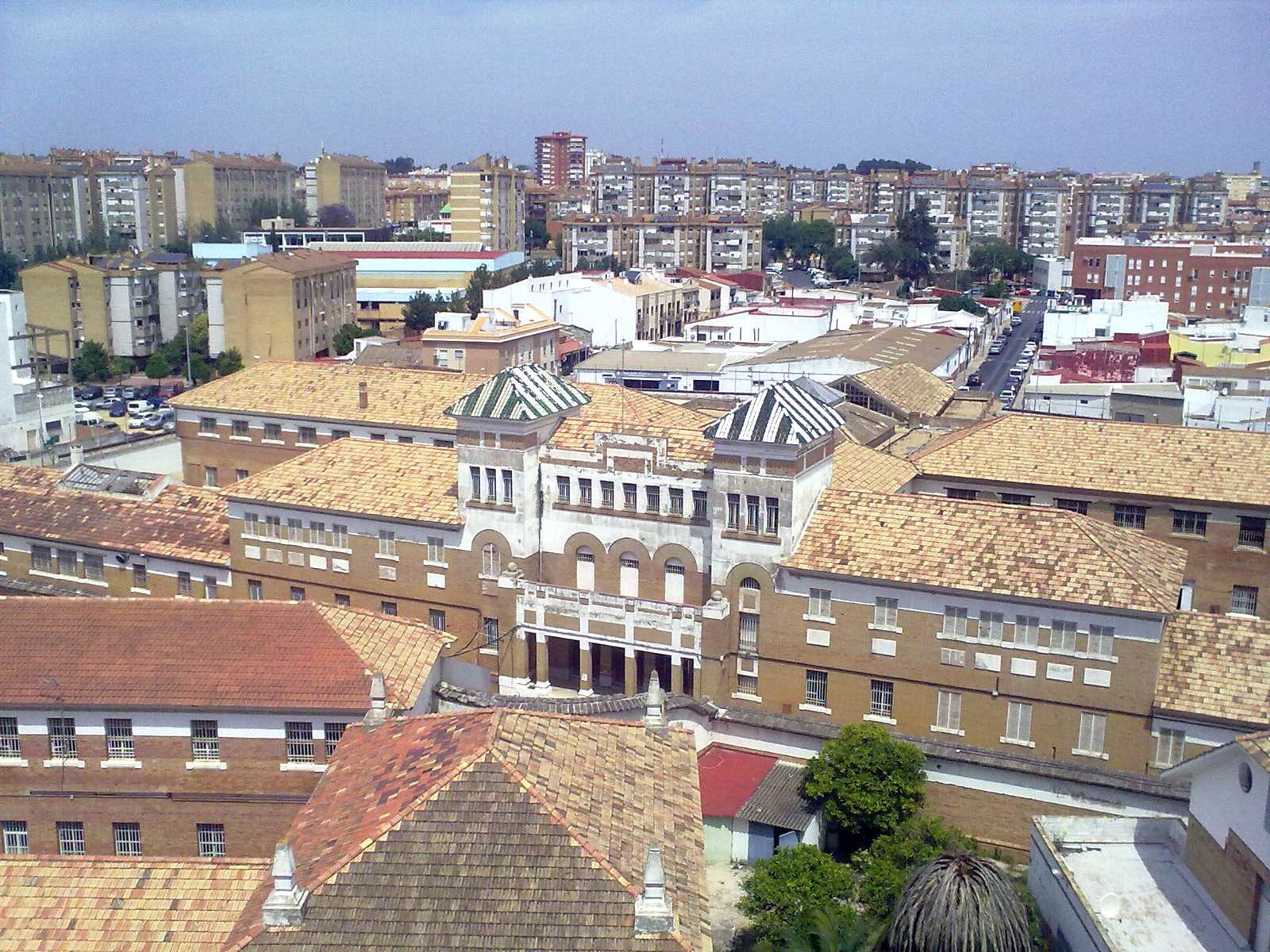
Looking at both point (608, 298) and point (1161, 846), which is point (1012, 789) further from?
point (608, 298)

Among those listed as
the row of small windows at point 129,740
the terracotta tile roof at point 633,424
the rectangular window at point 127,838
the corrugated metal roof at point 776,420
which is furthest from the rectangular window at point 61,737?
the corrugated metal roof at point 776,420

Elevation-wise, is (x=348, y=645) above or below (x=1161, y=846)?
above

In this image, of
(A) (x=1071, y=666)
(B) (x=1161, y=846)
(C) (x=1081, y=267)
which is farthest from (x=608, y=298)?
(B) (x=1161, y=846)

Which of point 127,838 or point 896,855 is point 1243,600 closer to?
point 896,855

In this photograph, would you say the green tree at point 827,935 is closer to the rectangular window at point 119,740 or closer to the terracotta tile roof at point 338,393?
the rectangular window at point 119,740

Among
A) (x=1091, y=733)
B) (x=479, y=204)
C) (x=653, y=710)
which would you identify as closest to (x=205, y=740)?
(x=653, y=710)

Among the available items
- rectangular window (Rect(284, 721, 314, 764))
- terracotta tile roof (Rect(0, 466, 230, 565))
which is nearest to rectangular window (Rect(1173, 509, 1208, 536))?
rectangular window (Rect(284, 721, 314, 764))
